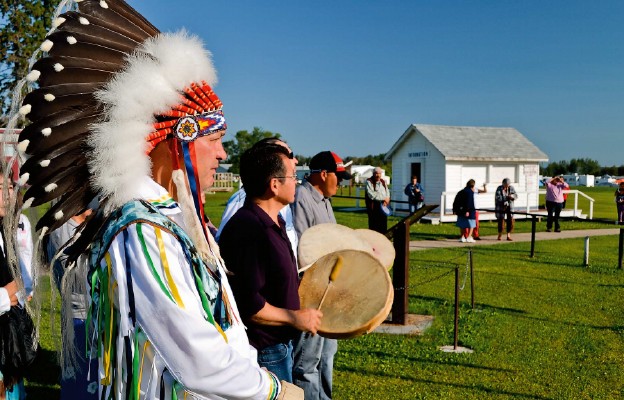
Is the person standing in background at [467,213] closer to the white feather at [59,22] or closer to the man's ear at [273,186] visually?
the man's ear at [273,186]

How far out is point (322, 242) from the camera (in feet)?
11.7

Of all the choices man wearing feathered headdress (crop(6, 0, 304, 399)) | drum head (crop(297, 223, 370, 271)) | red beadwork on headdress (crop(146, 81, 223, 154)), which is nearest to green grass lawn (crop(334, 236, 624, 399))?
drum head (crop(297, 223, 370, 271))

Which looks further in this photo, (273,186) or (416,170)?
(416,170)

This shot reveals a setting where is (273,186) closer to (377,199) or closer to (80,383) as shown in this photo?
(80,383)

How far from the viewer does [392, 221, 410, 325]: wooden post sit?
578 cm

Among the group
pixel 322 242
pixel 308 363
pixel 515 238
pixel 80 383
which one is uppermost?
pixel 322 242

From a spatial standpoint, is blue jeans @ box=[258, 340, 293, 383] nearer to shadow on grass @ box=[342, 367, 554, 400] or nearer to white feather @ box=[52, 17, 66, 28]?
white feather @ box=[52, 17, 66, 28]

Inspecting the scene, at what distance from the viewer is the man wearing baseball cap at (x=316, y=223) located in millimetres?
3379

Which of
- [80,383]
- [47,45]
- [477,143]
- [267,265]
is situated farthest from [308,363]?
[477,143]

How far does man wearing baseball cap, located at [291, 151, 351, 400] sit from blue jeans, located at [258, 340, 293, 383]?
0.48 metres

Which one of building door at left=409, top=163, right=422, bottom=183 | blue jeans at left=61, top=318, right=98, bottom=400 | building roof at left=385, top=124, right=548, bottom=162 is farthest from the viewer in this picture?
building door at left=409, top=163, right=422, bottom=183

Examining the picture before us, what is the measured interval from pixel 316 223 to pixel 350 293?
1.36 meters

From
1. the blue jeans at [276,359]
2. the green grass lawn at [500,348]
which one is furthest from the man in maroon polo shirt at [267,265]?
the green grass lawn at [500,348]

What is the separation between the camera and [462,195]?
13.5m
